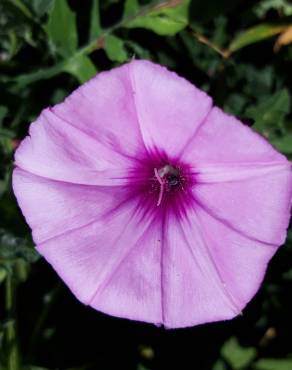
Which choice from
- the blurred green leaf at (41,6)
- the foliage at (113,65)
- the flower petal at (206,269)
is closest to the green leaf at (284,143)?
the foliage at (113,65)

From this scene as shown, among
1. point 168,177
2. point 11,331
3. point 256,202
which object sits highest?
point 168,177

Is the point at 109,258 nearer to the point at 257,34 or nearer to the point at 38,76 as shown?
the point at 38,76

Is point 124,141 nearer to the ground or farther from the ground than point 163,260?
farther from the ground

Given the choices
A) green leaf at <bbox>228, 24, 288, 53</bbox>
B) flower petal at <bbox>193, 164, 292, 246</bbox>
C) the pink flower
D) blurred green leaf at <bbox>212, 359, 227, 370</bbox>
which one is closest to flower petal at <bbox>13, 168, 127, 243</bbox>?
the pink flower

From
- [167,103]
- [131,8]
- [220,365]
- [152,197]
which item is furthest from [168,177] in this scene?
[220,365]

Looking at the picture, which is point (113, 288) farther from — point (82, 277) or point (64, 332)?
point (64, 332)

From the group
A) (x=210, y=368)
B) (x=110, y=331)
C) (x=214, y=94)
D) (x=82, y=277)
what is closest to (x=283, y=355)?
(x=210, y=368)
